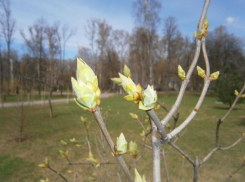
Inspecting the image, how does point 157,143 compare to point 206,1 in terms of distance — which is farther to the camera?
point 206,1

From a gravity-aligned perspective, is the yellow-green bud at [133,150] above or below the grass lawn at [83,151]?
above

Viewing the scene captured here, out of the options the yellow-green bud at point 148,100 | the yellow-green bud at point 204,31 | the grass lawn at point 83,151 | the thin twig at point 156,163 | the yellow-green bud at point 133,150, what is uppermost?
the yellow-green bud at point 204,31

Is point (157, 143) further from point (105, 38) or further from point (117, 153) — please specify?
point (105, 38)

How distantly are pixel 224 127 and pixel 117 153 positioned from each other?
851 cm

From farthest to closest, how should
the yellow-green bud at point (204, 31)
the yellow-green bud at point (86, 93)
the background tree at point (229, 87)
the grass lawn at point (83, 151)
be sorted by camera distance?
the background tree at point (229, 87), the grass lawn at point (83, 151), the yellow-green bud at point (204, 31), the yellow-green bud at point (86, 93)

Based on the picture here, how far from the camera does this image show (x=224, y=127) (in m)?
7.46

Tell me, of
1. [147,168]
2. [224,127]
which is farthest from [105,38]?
[147,168]

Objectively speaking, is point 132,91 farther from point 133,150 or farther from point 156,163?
point 133,150

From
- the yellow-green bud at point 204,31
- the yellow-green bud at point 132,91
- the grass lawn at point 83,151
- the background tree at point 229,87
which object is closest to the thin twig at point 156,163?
the yellow-green bud at point 132,91

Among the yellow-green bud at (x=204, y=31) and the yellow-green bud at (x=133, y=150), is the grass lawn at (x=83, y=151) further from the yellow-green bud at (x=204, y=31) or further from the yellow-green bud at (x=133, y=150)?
the yellow-green bud at (x=204, y=31)

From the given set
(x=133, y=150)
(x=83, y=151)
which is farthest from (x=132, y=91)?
(x=83, y=151)

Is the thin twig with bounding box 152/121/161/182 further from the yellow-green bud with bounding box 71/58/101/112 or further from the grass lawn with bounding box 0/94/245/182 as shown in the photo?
the grass lawn with bounding box 0/94/245/182

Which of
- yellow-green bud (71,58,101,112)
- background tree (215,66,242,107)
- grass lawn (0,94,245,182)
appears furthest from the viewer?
background tree (215,66,242,107)

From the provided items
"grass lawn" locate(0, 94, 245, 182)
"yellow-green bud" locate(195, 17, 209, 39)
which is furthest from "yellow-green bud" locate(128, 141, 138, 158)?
"grass lawn" locate(0, 94, 245, 182)
